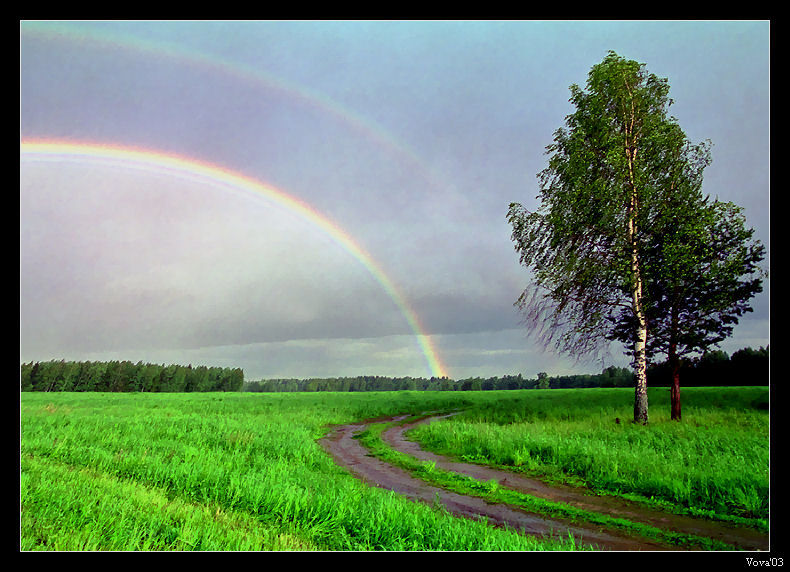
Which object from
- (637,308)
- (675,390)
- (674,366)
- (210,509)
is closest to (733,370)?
(674,366)

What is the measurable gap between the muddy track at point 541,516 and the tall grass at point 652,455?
0.84m

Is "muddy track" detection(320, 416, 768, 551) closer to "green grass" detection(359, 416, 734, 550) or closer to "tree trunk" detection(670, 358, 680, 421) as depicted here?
"green grass" detection(359, 416, 734, 550)

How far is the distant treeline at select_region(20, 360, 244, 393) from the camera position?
126812 millimetres

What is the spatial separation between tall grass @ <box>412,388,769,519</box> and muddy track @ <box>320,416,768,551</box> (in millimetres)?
842

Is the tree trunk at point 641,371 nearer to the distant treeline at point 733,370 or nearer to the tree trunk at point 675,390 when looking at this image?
the tree trunk at point 675,390

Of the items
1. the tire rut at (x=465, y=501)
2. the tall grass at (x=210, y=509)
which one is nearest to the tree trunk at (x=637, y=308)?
the tire rut at (x=465, y=501)

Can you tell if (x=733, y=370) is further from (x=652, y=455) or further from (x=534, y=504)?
(x=534, y=504)

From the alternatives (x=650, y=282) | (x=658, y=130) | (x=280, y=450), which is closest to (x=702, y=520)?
(x=650, y=282)

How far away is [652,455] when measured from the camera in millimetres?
13203

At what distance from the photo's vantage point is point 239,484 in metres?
9.96

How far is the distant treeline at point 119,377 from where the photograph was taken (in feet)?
416
